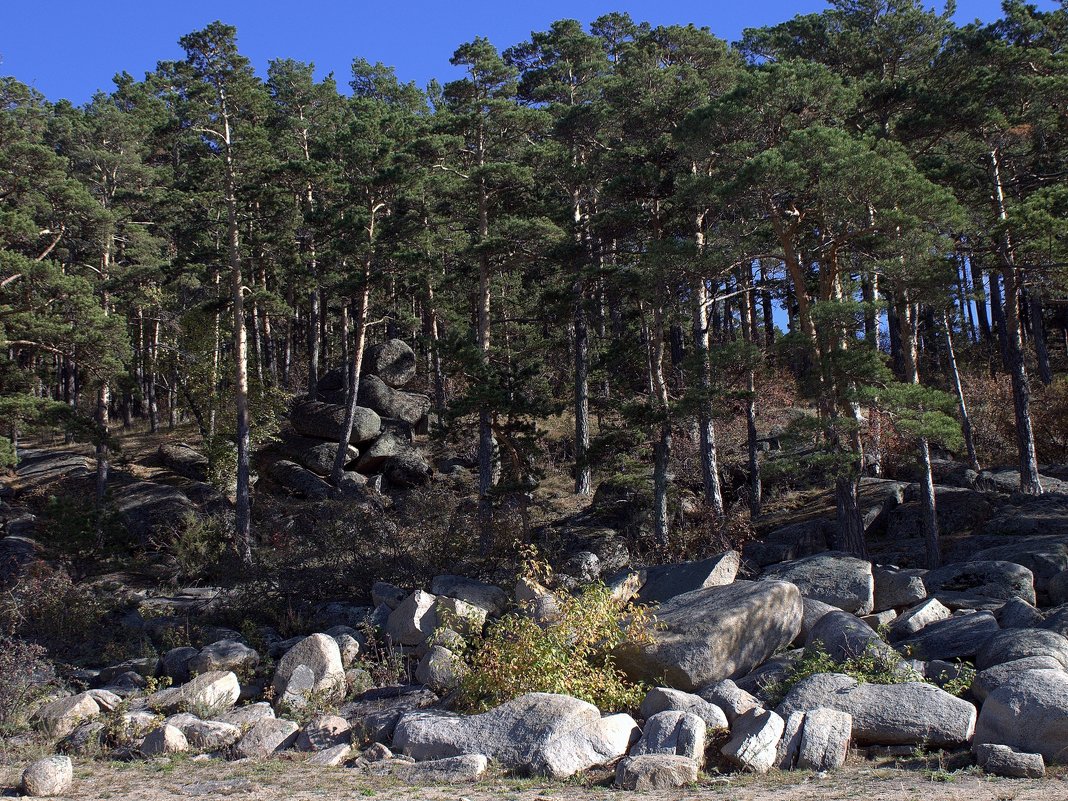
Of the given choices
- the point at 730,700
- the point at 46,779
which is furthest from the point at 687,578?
the point at 46,779

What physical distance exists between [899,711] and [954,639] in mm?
2955

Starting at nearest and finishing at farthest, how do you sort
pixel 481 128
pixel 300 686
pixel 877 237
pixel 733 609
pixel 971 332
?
pixel 733 609, pixel 300 686, pixel 877 237, pixel 481 128, pixel 971 332

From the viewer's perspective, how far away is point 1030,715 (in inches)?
337

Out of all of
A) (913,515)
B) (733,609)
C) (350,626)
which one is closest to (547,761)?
(733,609)

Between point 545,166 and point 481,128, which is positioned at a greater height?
point 481,128

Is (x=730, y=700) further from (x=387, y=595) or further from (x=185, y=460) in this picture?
(x=185, y=460)

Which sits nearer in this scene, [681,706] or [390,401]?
[681,706]

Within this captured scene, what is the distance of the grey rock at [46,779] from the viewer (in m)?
8.45

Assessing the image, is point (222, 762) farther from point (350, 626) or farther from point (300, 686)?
point (350, 626)

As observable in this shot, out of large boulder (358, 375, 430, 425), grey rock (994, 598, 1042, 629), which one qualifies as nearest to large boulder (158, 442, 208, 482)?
large boulder (358, 375, 430, 425)

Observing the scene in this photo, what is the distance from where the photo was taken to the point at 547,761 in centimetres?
880

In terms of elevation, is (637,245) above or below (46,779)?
above

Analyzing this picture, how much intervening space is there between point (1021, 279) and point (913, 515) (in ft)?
20.9

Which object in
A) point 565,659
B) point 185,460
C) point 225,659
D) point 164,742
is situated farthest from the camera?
point 185,460
